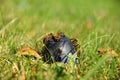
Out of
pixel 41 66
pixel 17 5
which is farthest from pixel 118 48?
pixel 17 5

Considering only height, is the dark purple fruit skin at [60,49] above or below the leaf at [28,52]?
below

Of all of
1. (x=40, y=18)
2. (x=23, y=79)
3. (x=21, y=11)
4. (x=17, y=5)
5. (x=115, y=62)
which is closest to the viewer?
(x=23, y=79)

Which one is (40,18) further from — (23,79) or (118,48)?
(23,79)

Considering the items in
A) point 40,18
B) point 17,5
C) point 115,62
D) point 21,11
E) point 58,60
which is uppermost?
point 17,5

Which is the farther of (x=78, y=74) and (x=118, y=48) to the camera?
(x=118, y=48)

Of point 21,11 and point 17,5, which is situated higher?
point 17,5

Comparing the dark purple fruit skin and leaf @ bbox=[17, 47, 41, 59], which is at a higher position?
leaf @ bbox=[17, 47, 41, 59]

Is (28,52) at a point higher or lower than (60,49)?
higher

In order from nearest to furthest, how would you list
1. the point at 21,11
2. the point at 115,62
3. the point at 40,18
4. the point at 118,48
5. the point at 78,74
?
the point at 78,74 → the point at 115,62 → the point at 118,48 → the point at 40,18 → the point at 21,11
